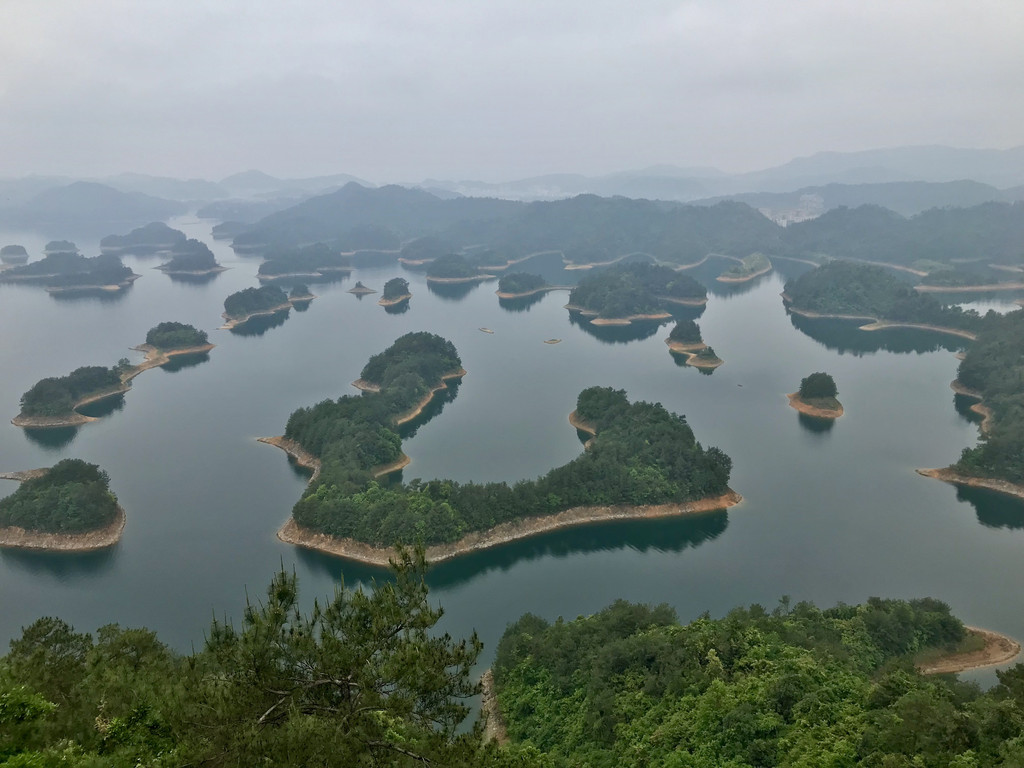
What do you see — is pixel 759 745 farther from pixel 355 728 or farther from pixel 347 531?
pixel 347 531

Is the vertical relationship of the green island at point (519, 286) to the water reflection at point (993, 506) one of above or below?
above

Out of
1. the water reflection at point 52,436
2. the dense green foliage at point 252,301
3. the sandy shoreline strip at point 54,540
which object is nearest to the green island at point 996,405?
the sandy shoreline strip at point 54,540

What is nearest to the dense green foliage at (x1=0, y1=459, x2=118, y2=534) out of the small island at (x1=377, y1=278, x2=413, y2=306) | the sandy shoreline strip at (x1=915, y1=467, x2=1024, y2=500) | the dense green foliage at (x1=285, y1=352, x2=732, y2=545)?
the dense green foliage at (x1=285, y1=352, x2=732, y2=545)

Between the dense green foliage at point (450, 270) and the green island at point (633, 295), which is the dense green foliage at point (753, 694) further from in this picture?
the dense green foliage at point (450, 270)

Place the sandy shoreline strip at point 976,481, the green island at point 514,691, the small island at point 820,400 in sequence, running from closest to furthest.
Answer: the green island at point 514,691 → the sandy shoreline strip at point 976,481 → the small island at point 820,400

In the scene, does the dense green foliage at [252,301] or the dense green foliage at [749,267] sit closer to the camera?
the dense green foliage at [252,301]

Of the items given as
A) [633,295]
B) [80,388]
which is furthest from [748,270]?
[80,388]

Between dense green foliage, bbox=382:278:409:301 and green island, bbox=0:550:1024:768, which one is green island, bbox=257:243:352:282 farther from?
green island, bbox=0:550:1024:768
